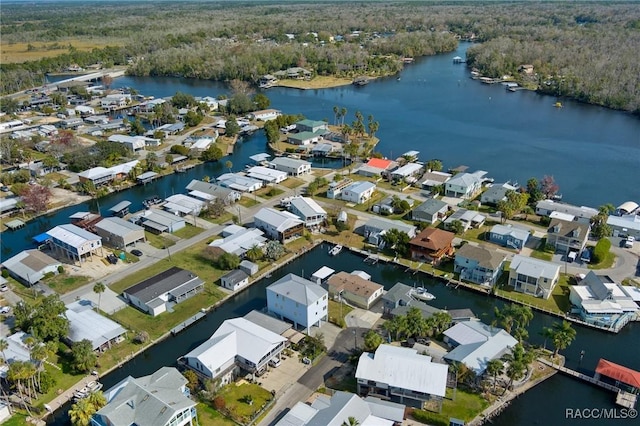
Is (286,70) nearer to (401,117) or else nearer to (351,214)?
(401,117)

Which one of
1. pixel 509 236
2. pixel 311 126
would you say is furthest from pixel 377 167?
pixel 509 236

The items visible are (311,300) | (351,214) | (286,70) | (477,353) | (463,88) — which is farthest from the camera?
(286,70)

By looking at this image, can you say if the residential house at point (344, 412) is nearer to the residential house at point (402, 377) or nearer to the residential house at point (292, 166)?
the residential house at point (402, 377)

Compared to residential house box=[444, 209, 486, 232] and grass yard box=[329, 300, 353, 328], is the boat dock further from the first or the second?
residential house box=[444, 209, 486, 232]

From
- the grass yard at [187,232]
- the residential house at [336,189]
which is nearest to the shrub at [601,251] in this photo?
the residential house at [336,189]

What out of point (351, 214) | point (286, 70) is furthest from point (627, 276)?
point (286, 70)
